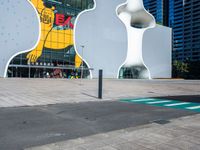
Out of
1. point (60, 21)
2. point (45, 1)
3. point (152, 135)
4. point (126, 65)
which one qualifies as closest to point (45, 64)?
point (60, 21)

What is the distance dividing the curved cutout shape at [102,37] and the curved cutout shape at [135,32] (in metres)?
2.56

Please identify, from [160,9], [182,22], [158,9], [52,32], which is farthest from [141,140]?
[158,9]

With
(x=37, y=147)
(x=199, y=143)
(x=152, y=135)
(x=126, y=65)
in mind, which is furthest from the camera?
(x=126, y=65)

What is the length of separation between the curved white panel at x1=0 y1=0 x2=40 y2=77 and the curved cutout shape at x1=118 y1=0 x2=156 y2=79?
2660 centimetres

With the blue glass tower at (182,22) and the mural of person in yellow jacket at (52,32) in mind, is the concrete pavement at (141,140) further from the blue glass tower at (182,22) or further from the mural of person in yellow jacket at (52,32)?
the blue glass tower at (182,22)

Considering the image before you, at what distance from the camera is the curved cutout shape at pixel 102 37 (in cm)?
5125

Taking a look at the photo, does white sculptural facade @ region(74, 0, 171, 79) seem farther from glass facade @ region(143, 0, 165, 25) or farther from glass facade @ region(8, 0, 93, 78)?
glass facade @ region(143, 0, 165, 25)

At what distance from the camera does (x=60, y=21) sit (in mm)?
48156

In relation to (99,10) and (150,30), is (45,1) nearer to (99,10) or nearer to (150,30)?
(99,10)

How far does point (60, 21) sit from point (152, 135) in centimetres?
4568

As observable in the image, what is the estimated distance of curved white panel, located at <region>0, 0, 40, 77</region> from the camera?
39.6 meters

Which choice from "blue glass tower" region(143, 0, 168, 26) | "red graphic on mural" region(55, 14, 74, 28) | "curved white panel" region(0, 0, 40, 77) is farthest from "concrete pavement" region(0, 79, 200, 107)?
"blue glass tower" region(143, 0, 168, 26)

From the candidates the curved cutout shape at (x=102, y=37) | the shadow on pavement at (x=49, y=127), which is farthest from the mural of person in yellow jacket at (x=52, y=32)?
the shadow on pavement at (x=49, y=127)

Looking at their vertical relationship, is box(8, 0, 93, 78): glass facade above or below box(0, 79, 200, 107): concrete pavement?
above
